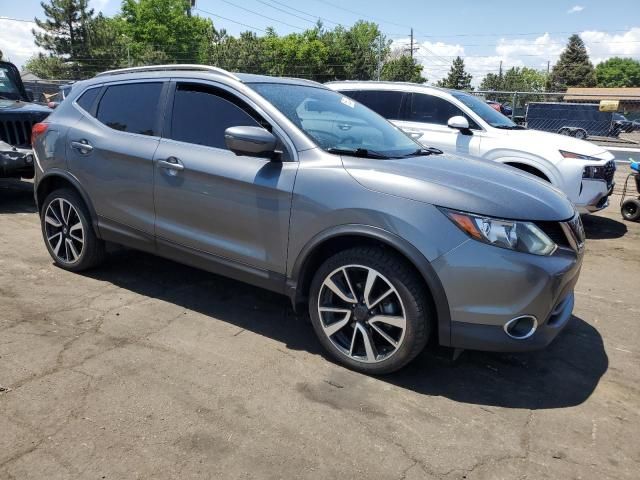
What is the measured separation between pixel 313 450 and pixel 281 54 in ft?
248

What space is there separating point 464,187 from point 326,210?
0.81 meters

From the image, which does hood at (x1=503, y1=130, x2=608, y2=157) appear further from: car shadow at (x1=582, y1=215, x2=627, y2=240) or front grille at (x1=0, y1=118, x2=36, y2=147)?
front grille at (x1=0, y1=118, x2=36, y2=147)

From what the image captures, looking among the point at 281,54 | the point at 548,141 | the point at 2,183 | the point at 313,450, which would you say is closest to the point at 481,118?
the point at 548,141

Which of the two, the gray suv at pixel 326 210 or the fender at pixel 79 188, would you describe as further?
the fender at pixel 79 188

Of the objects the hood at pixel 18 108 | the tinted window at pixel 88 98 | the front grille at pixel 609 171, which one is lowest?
the front grille at pixel 609 171

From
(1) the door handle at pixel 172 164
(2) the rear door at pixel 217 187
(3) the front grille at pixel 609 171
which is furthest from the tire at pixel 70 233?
(3) the front grille at pixel 609 171

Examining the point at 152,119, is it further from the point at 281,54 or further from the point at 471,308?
the point at 281,54

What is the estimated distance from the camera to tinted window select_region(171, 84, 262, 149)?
3.64 metres

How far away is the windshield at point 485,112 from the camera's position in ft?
24.3

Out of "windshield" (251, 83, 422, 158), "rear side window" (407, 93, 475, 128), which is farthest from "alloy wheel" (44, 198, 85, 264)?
"rear side window" (407, 93, 475, 128)

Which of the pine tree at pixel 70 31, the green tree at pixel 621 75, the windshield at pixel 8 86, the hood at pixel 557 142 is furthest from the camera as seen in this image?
the green tree at pixel 621 75

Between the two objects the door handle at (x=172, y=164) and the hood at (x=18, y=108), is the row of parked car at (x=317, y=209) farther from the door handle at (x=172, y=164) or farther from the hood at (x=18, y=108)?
the hood at (x=18, y=108)

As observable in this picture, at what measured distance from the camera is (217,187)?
3.57 metres

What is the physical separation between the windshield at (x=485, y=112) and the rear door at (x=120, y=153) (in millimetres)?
4889
